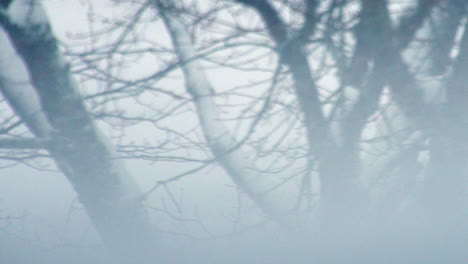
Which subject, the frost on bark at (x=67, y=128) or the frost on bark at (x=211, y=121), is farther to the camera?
the frost on bark at (x=211, y=121)

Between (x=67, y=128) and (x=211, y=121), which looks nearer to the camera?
(x=67, y=128)

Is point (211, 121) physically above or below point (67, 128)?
above

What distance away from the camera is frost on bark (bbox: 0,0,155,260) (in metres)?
2.02

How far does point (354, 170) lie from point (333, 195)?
26 cm

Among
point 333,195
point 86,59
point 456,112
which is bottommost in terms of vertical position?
point 333,195

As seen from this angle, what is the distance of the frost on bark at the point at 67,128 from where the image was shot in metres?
2.02

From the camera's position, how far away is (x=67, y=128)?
229 centimetres

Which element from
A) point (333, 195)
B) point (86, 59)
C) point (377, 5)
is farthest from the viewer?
point (333, 195)

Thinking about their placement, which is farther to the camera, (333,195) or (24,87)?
(333,195)

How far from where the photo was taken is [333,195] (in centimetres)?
309

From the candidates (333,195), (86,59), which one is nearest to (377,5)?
(333,195)

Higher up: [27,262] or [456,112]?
[456,112]

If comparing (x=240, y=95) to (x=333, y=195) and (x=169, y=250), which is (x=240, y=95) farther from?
(x=169, y=250)

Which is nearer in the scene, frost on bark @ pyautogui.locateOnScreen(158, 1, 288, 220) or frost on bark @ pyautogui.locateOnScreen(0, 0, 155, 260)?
frost on bark @ pyautogui.locateOnScreen(0, 0, 155, 260)
